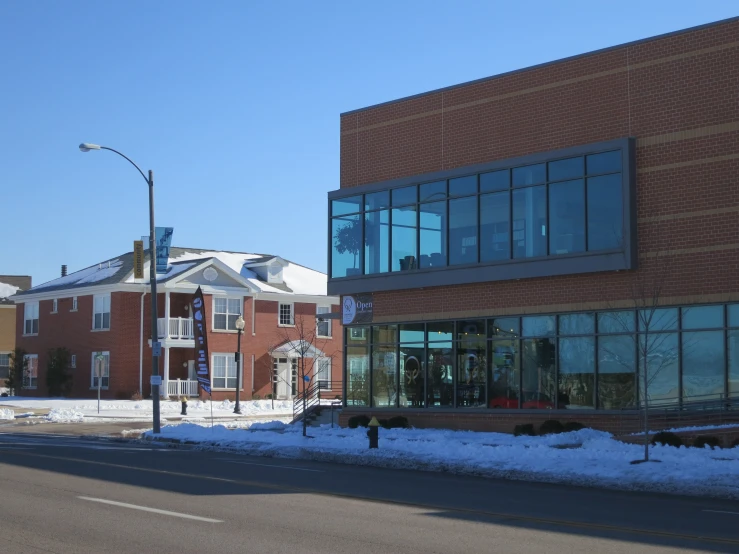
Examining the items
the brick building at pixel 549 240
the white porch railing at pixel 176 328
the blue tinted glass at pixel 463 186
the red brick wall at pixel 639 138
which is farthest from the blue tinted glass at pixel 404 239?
the white porch railing at pixel 176 328

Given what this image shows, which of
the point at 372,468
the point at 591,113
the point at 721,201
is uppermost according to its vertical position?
the point at 591,113

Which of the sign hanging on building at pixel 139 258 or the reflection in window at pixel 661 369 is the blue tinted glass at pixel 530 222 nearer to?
the reflection in window at pixel 661 369

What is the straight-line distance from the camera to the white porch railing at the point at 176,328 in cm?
5589

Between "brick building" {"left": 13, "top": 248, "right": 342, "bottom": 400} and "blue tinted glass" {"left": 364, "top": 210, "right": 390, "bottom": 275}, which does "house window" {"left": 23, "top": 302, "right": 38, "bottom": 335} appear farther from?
"blue tinted glass" {"left": 364, "top": 210, "right": 390, "bottom": 275}

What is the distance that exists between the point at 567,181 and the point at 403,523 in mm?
17135

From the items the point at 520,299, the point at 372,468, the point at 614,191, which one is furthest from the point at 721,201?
the point at 372,468

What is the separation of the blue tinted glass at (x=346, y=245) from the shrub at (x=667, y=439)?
12.3 metres

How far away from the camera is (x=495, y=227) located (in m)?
29.1

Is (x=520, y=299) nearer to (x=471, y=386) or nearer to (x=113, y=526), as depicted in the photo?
(x=471, y=386)

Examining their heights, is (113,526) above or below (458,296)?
below

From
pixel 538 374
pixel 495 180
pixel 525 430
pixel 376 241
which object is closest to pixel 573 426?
pixel 525 430

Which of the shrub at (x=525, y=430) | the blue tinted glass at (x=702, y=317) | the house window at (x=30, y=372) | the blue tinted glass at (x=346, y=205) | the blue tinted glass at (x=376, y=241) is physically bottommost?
the shrub at (x=525, y=430)

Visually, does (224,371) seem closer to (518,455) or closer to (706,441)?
(518,455)

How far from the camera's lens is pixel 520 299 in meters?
28.7
